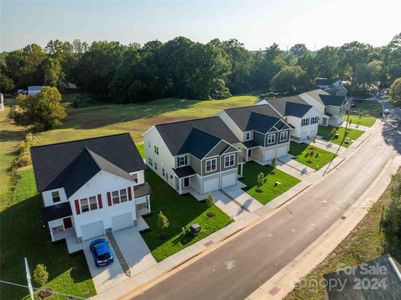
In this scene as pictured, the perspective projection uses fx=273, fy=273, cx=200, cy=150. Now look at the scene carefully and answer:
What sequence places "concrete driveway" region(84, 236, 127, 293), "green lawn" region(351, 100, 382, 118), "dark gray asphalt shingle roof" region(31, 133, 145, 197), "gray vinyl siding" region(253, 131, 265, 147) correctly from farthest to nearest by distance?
"green lawn" region(351, 100, 382, 118) < "gray vinyl siding" region(253, 131, 265, 147) < "dark gray asphalt shingle roof" region(31, 133, 145, 197) < "concrete driveway" region(84, 236, 127, 293)

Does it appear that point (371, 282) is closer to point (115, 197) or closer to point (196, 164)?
point (115, 197)

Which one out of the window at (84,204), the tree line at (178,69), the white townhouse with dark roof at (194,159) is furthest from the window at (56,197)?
the tree line at (178,69)

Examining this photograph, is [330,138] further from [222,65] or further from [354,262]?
[222,65]

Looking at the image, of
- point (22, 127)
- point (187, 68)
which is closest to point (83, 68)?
point (187, 68)

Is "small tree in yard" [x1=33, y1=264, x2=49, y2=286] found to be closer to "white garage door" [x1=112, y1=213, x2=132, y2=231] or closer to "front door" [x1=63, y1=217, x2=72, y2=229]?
"front door" [x1=63, y1=217, x2=72, y2=229]

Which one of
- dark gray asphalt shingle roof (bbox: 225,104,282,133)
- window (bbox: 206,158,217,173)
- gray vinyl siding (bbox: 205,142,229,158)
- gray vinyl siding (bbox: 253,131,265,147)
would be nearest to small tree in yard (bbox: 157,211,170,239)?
window (bbox: 206,158,217,173)

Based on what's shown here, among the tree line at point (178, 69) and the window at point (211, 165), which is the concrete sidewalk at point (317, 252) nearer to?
the window at point (211, 165)

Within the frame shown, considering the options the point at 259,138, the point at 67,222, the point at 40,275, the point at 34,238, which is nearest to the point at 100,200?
the point at 67,222
